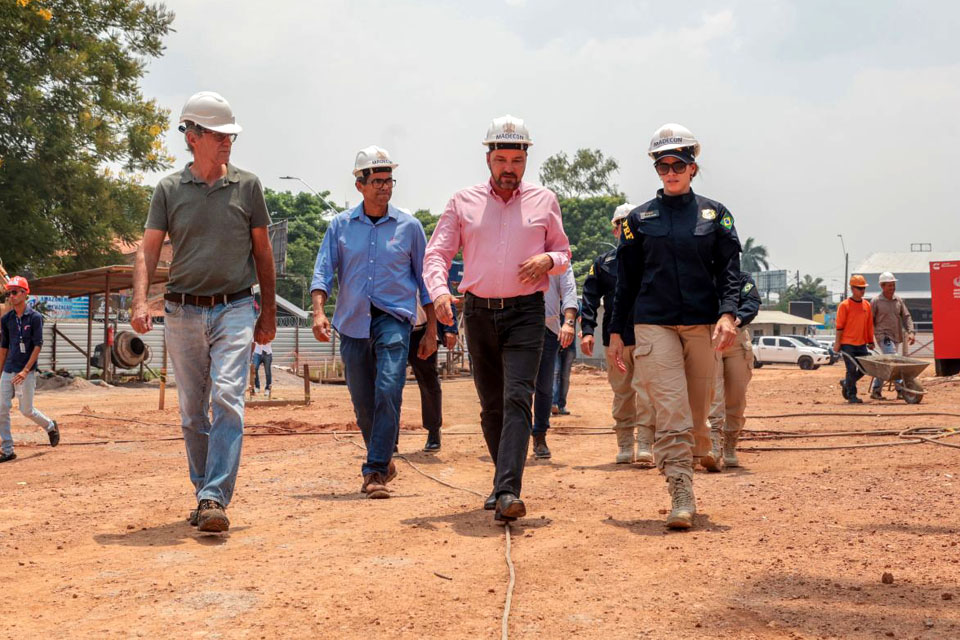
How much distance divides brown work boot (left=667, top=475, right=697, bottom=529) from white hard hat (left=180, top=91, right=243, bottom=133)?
2954 mm

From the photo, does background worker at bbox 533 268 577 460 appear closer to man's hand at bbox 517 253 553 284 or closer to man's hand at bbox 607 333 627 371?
man's hand at bbox 607 333 627 371

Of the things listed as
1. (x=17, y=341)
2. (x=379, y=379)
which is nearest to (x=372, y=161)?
(x=379, y=379)

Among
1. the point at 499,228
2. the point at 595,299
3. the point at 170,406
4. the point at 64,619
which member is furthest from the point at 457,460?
the point at 170,406

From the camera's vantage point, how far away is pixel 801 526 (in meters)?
5.39

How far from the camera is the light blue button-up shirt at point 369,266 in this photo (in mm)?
7031

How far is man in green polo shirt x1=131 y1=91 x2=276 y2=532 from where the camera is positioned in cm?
553

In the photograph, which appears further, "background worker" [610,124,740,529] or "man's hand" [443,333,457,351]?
"man's hand" [443,333,457,351]

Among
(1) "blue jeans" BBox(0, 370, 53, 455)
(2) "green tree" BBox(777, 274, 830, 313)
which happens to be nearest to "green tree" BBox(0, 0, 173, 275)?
(1) "blue jeans" BBox(0, 370, 53, 455)

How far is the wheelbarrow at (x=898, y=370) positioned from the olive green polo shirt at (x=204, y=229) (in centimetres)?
1275

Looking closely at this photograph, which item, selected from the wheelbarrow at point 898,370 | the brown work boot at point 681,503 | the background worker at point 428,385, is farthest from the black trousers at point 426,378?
the wheelbarrow at point 898,370

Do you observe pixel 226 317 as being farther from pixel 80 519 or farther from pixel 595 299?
pixel 595 299

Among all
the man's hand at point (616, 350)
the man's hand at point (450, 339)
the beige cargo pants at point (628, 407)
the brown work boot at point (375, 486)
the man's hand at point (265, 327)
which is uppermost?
the man's hand at point (265, 327)

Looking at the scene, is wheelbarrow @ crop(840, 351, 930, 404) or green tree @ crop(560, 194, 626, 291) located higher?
green tree @ crop(560, 194, 626, 291)

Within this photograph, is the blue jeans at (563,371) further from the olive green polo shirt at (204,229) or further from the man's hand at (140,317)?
the man's hand at (140,317)
